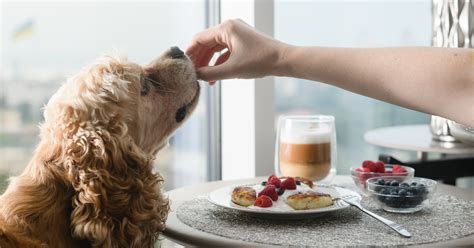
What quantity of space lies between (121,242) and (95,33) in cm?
127

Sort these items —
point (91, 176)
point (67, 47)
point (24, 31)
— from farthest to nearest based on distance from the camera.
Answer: point (67, 47) → point (24, 31) → point (91, 176)

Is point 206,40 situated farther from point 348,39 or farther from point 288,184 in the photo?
point 348,39

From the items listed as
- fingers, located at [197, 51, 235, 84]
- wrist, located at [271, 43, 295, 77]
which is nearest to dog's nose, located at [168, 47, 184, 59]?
fingers, located at [197, 51, 235, 84]

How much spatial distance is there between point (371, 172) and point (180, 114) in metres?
0.50

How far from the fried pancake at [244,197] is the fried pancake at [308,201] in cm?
8

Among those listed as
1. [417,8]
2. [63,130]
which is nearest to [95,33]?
[63,130]

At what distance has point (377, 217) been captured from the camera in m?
1.46

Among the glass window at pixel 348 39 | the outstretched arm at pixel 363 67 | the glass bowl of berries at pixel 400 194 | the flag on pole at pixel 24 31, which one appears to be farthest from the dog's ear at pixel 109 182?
the glass window at pixel 348 39

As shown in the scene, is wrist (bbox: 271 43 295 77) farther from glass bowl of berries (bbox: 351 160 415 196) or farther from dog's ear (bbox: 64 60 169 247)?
dog's ear (bbox: 64 60 169 247)

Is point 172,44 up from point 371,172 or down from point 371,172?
up

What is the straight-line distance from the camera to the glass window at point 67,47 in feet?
7.27

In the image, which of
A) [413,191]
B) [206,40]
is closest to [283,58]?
[206,40]

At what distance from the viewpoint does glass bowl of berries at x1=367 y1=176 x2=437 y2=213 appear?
1521mm

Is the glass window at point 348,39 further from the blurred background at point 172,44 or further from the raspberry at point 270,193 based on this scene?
the raspberry at point 270,193
